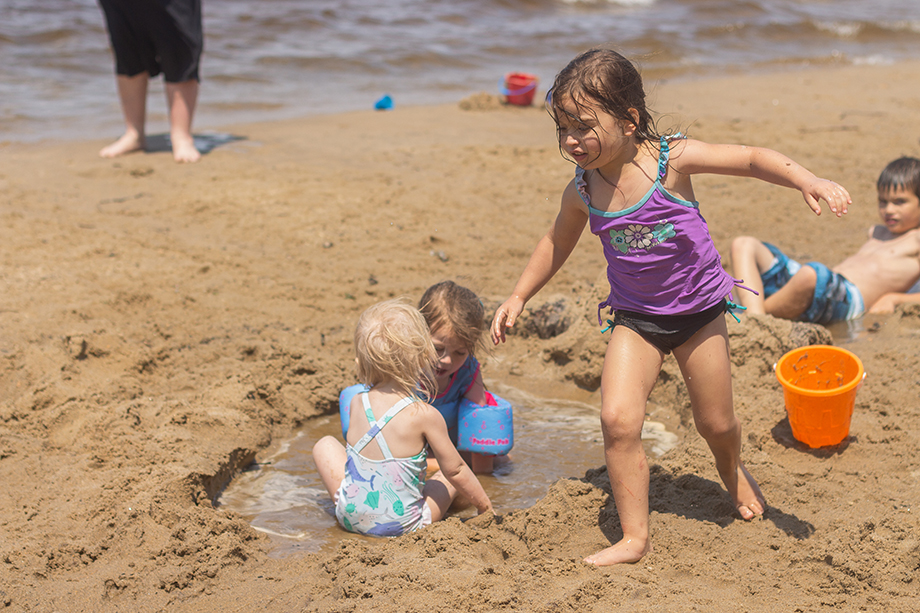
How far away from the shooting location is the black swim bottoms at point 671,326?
8.48ft

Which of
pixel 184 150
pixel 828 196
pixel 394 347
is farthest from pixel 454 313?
pixel 184 150

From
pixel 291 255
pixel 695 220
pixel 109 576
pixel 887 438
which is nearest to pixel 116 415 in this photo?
pixel 109 576

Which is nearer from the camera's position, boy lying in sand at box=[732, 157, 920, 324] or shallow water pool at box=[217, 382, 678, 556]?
shallow water pool at box=[217, 382, 678, 556]

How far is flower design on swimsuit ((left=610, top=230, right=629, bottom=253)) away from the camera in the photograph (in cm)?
257

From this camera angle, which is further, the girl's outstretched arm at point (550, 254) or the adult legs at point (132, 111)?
the adult legs at point (132, 111)

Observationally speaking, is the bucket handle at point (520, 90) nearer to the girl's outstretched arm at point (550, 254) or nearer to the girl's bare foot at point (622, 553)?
the girl's outstretched arm at point (550, 254)

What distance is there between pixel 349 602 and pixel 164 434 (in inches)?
54.9

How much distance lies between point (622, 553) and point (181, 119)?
573cm

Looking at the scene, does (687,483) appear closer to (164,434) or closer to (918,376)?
(918,376)

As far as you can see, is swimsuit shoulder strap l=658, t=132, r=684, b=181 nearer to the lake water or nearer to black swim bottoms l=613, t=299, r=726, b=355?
black swim bottoms l=613, t=299, r=726, b=355

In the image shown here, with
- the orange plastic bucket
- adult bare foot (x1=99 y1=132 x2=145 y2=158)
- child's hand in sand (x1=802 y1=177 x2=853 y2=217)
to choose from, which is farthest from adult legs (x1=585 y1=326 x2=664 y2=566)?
adult bare foot (x1=99 y1=132 x2=145 y2=158)

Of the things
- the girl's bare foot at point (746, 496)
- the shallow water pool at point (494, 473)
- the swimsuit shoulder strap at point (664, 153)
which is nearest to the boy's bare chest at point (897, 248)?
the shallow water pool at point (494, 473)

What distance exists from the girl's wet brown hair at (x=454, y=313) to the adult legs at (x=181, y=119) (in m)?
4.27

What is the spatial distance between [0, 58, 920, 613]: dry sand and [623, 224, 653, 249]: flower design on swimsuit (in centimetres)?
79
